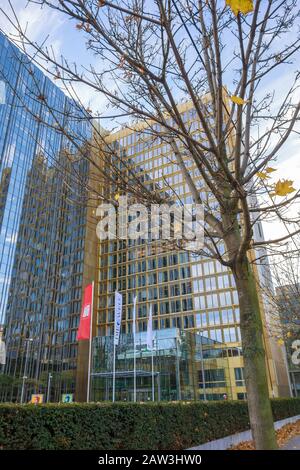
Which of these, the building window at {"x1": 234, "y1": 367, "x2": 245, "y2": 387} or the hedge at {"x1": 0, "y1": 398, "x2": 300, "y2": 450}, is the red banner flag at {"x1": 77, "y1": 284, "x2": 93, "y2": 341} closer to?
the hedge at {"x1": 0, "y1": 398, "x2": 300, "y2": 450}

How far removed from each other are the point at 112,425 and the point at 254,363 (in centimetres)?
435

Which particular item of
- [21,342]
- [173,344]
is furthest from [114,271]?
[173,344]

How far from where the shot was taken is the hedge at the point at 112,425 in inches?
204

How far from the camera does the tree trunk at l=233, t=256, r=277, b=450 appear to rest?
11.4 ft

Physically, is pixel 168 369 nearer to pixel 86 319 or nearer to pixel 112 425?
pixel 86 319

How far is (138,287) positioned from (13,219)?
74.4ft

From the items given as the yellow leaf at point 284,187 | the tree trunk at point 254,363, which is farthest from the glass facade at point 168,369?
the yellow leaf at point 284,187

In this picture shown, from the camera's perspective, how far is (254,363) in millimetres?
3682

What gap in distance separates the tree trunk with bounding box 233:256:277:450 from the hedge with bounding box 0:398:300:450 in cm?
345

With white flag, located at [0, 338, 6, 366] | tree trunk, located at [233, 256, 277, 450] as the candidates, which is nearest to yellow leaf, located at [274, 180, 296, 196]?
tree trunk, located at [233, 256, 277, 450]

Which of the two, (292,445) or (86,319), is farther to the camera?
(86,319)

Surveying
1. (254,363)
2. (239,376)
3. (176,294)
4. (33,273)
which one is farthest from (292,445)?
(33,273)

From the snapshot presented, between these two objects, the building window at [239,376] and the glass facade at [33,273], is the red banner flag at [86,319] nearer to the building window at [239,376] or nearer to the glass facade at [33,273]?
the building window at [239,376]
